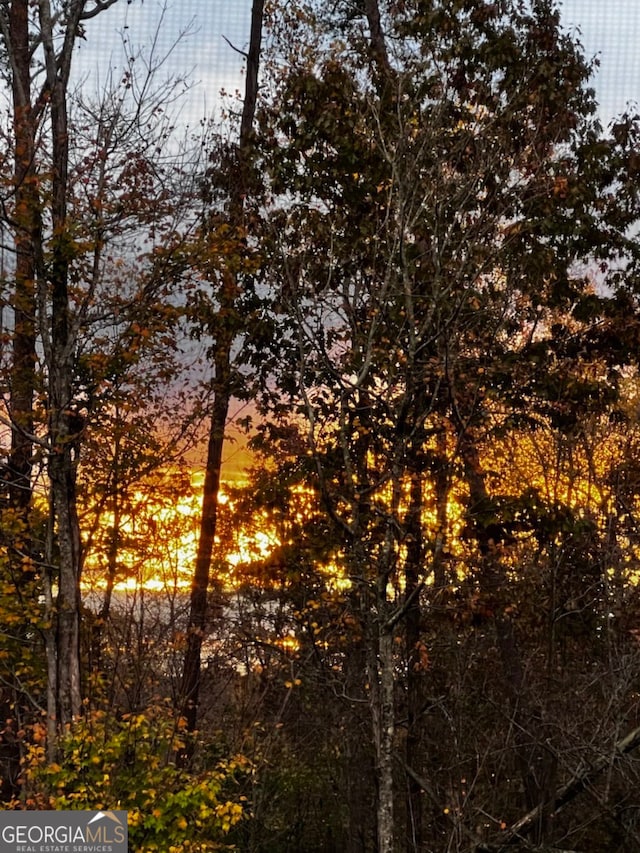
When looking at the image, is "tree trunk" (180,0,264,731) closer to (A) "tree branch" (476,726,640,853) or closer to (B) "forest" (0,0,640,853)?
(B) "forest" (0,0,640,853)

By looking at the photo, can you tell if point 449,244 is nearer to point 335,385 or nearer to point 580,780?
point 335,385

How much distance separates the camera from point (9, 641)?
43.7 feet

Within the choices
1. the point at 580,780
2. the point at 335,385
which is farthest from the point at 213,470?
the point at 580,780

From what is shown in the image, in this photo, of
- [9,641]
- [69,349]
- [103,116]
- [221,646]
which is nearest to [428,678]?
[221,646]

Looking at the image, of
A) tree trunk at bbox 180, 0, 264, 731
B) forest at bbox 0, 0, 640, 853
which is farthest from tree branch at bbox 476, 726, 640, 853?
tree trunk at bbox 180, 0, 264, 731

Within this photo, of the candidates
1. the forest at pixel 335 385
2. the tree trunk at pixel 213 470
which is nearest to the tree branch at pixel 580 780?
the forest at pixel 335 385

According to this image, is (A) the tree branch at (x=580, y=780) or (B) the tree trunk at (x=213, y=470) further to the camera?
(B) the tree trunk at (x=213, y=470)

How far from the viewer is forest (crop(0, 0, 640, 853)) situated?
41.0ft

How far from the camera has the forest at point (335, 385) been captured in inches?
492

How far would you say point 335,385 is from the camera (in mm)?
14352

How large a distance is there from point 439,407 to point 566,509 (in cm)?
267

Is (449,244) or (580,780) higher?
(449,244)

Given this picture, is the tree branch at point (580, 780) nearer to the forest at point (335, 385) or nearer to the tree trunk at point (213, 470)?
the forest at point (335, 385)

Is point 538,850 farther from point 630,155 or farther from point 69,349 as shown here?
point 630,155
